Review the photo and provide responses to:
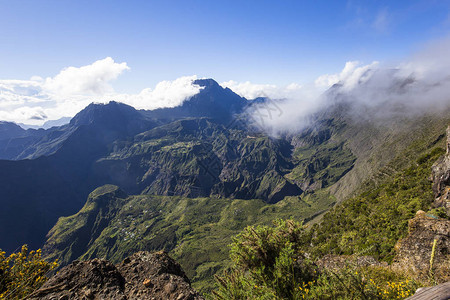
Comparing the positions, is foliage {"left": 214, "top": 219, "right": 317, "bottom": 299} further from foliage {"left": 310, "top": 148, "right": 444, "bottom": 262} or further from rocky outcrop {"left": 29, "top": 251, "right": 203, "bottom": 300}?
foliage {"left": 310, "top": 148, "right": 444, "bottom": 262}

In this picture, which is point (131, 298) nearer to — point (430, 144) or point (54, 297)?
point (54, 297)

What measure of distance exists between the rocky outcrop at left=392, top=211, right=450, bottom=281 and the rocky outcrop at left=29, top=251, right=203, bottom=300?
1510cm

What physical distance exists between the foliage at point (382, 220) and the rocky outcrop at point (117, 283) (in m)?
25.1

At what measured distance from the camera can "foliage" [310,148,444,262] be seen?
30688mm

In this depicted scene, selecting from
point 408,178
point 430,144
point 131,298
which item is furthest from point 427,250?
point 430,144

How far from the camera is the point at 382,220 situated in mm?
40500

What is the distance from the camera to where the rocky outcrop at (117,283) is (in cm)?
875

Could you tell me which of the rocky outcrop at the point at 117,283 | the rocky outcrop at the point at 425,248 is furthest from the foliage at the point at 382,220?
the rocky outcrop at the point at 117,283

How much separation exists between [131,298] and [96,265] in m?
2.98

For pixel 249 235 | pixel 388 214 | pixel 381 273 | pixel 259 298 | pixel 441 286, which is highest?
pixel 441 286

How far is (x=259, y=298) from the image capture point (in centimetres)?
851

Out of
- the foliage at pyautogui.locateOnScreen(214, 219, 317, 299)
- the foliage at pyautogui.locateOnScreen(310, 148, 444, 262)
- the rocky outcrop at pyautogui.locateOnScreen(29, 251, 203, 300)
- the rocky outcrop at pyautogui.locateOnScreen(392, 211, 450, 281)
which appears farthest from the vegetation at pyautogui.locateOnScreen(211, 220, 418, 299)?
the foliage at pyautogui.locateOnScreen(310, 148, 444, 262)

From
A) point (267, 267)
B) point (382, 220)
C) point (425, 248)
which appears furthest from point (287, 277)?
point (382, 220)

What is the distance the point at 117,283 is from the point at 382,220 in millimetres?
49679
